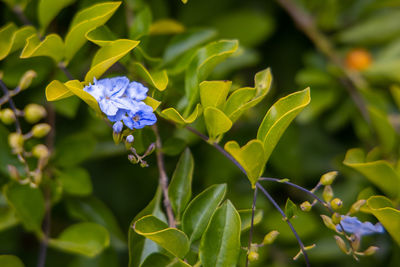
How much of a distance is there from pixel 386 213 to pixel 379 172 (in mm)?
128

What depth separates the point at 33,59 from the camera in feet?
3.34

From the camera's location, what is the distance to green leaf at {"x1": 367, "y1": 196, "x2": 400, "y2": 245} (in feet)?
2.38

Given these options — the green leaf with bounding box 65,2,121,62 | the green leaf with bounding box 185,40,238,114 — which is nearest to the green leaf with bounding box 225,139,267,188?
the green leaf with bounding box 185,40,238,114

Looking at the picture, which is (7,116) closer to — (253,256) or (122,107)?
(122,107)

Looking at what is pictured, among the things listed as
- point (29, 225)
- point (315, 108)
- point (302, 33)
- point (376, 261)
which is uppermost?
point (302, 33)

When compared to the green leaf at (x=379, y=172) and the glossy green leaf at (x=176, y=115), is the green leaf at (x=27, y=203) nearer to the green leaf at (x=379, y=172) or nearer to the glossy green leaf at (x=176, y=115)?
the glossy green leaf at (x=176, y=115)

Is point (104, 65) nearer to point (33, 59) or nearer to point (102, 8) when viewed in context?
point (102, 8)

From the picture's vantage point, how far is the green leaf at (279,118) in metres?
0.69

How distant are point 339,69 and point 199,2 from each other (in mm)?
419

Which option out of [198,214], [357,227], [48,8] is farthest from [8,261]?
[357,227]

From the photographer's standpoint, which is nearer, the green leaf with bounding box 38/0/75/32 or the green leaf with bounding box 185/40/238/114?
the green leaf with bounding box 185/40/238/114

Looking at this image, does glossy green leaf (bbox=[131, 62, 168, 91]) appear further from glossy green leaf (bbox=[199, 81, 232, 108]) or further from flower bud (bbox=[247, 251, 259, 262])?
flower bud (bbox=[247, 251, 259, 262])

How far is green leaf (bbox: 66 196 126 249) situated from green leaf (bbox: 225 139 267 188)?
0.42 meters

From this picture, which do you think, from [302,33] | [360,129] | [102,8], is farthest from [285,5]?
[102,8]
